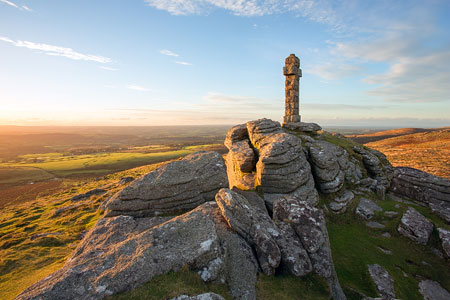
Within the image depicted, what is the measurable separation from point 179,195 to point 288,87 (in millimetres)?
28732

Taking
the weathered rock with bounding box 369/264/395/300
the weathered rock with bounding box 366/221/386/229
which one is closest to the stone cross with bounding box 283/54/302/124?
the weathered rock with bounding box 366/221/386/229

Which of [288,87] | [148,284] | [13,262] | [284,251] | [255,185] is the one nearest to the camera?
[148,284]

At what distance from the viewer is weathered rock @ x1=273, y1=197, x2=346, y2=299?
11.9 metres

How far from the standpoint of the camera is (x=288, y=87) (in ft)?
119

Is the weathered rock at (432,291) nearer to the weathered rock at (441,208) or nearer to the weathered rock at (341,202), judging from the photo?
the weathered rock at (341,202)

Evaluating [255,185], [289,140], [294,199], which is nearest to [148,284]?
[294,199]

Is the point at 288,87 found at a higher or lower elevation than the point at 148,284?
higher

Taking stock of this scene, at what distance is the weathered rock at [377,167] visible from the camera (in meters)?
29.5

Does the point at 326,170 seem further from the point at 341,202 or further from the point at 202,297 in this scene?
the point at 202,297

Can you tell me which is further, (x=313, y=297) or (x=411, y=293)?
(x=411, y=293)

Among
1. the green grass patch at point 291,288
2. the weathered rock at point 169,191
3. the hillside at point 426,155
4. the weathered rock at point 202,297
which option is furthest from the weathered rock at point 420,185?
the weathered rock at point 202,297

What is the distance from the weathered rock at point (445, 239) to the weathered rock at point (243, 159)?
1810cm

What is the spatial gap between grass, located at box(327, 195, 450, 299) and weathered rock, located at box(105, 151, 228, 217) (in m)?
11.3

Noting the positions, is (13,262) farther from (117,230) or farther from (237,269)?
(237,269)
